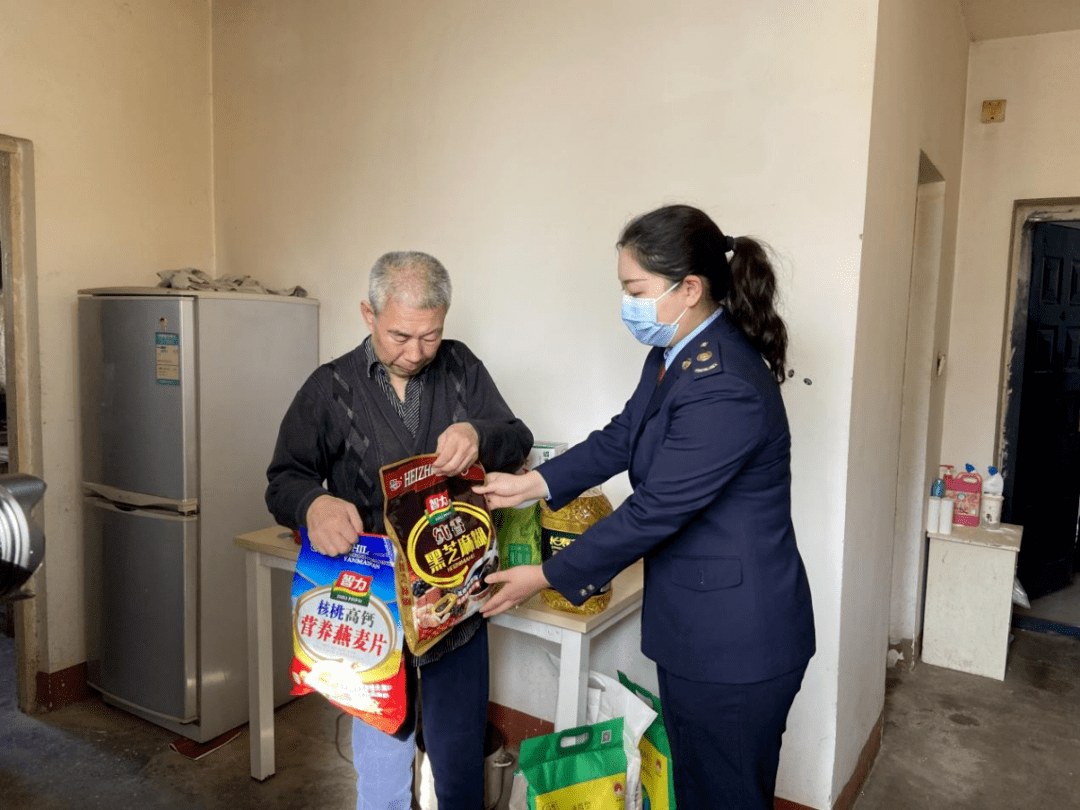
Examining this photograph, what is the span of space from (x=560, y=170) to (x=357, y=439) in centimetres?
113

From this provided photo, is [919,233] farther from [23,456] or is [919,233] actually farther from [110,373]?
[23,456]

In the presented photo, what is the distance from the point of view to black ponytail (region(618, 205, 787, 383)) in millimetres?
1404

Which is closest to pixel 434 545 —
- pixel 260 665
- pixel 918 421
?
pixel 260 665

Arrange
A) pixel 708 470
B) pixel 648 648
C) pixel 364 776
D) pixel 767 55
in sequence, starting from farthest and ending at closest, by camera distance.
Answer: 1. pixel 767 55
2. pixel 364 776
3. pixel 648 648
4. pixel 708 470

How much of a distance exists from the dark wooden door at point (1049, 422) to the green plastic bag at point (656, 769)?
2818 millimetres

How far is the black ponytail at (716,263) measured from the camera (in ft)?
4.61

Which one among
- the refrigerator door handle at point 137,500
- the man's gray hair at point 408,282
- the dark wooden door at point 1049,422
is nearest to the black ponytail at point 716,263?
the man's gray hair at point 408,282

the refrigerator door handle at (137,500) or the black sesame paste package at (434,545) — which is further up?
the black sesame paste package at (434,545)

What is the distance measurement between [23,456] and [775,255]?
265 centimetres

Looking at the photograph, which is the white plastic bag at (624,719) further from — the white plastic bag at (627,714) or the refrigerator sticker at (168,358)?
the refrigerator sticker at (168,358)

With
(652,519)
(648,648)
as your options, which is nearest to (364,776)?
(648,648)

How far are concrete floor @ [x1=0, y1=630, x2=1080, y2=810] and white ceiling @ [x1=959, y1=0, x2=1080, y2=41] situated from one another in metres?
2.76

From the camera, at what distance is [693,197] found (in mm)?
2193

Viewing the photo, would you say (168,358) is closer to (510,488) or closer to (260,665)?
(260,665)
